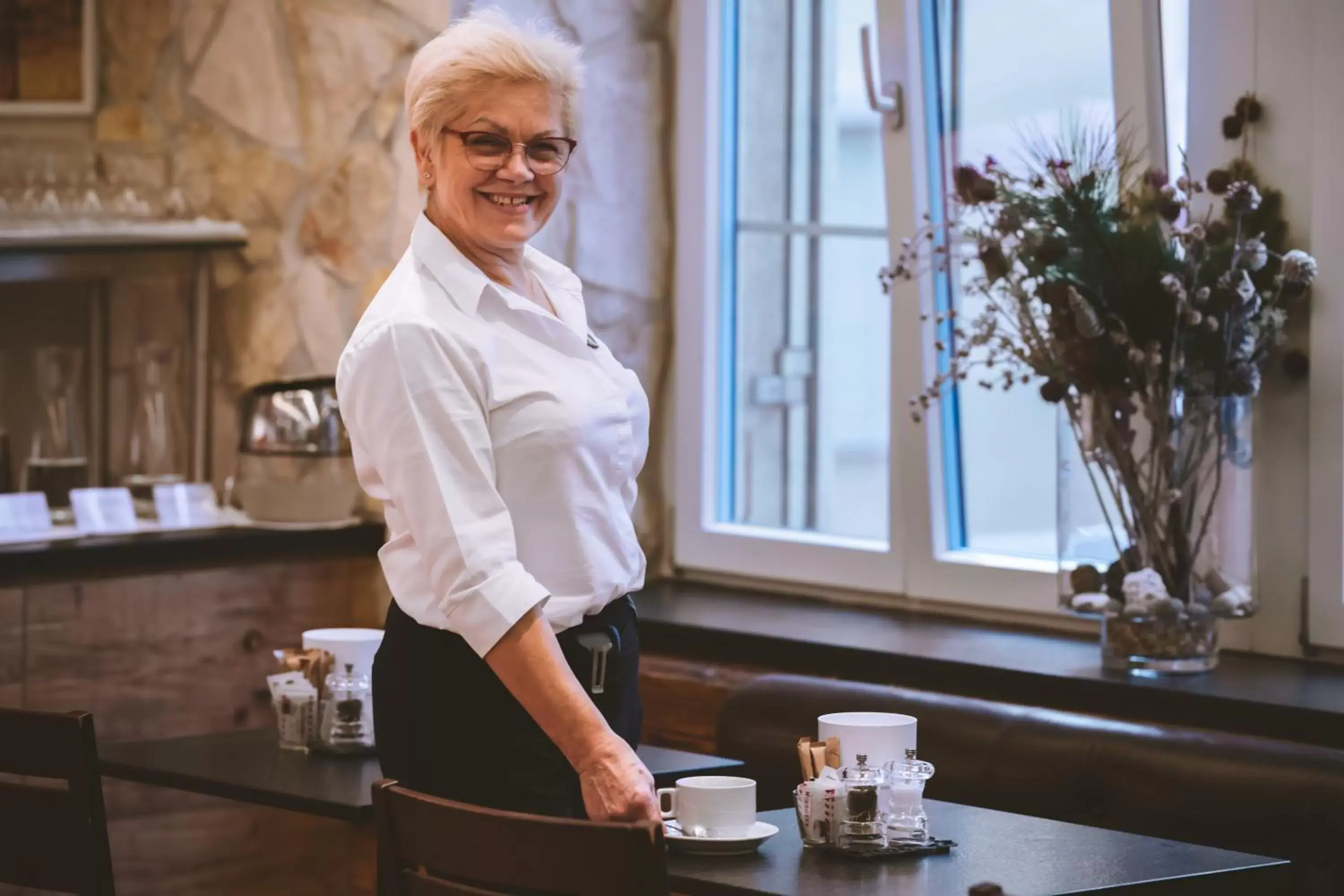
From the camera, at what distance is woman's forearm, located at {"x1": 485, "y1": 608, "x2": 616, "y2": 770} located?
1877 millimetres

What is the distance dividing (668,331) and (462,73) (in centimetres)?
182

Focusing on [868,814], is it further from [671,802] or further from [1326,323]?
[1326,323]

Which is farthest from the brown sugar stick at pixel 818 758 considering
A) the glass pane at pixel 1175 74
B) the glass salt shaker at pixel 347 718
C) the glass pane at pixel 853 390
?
the glass pane at pixel 853 390

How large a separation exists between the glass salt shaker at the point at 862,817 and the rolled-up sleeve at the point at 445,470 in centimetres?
39

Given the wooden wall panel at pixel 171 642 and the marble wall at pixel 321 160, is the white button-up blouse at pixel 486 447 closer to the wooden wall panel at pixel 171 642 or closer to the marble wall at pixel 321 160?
the wooden wall panel at pixel 171 642

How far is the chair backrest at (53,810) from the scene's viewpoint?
6.82 feet

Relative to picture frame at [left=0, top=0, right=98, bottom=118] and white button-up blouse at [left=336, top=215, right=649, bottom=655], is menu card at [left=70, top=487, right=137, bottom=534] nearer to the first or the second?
picture frame at [left=0, top=0, right=98, bottom=118]

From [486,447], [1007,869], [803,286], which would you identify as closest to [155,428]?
[803,286]

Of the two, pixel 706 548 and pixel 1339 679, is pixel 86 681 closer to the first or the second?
pixel 706 548

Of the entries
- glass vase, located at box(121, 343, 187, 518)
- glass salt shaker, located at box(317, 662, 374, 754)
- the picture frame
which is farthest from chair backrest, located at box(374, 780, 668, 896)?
the picture frame

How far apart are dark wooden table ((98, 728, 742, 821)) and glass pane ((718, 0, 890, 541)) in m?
1.19

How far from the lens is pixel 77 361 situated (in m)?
3.83

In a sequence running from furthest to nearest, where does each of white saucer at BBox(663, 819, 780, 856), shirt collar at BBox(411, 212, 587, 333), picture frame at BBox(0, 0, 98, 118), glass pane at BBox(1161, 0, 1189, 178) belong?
picture frame at BBox(0, 0, 98, 118), glass pane at BBox(1161, 0, 1189, 178), shirt collar at BBox(411, 212, 587, 333), white saucer at BBox(663, 819, 780, 856)

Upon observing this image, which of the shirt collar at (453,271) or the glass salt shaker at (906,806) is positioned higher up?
the shirt collar at (453,271)
